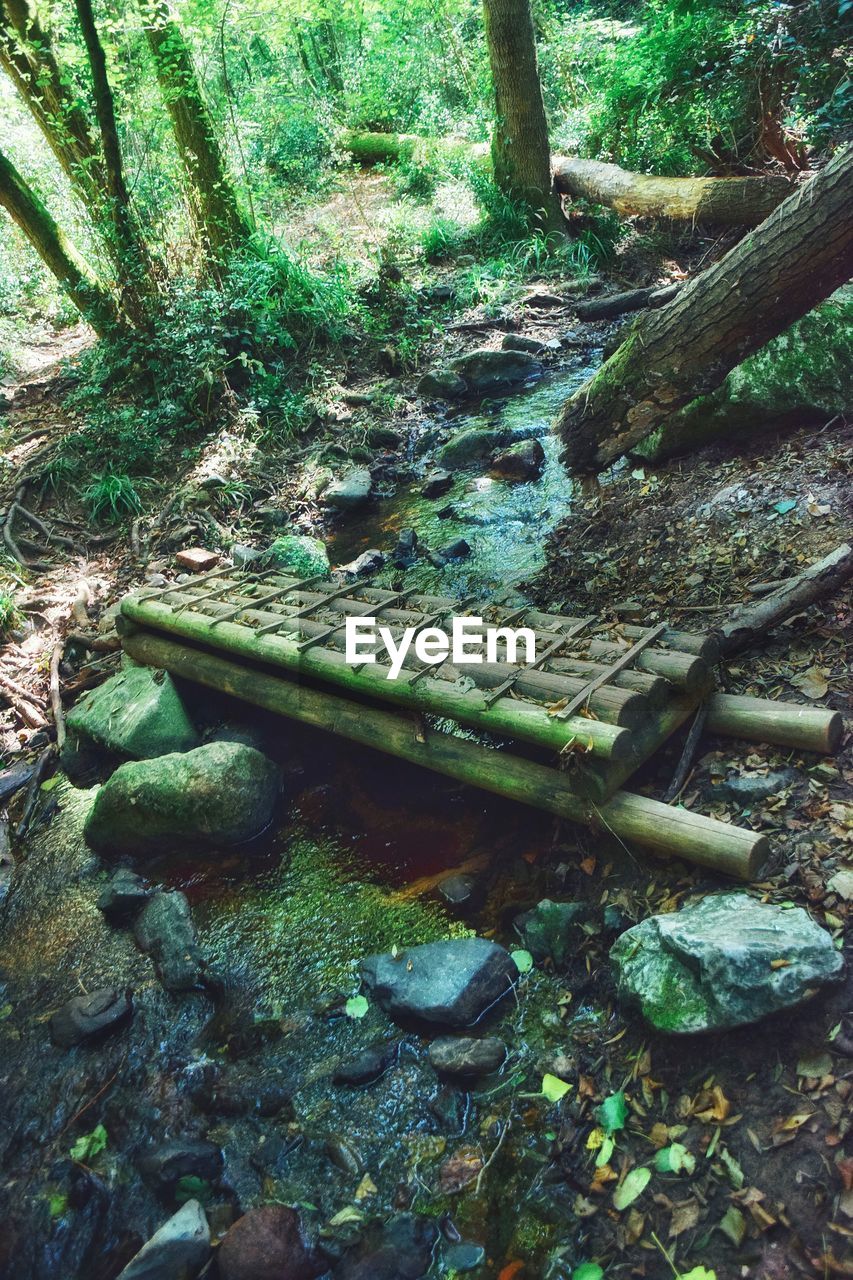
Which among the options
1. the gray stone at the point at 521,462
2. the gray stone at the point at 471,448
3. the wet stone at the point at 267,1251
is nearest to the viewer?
the wet stone at the point at 267,1251

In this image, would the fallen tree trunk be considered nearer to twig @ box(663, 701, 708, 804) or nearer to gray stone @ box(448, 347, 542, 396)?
gray stone @ box(448, 347, 542, 396)

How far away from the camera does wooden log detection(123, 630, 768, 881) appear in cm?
288

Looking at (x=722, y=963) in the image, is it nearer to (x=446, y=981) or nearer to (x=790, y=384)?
(x=446, y=981)

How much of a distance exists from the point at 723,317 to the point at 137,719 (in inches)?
194

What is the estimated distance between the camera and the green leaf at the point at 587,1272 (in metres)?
2.17

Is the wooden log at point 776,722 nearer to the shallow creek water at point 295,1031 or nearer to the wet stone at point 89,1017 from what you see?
the shallow creek water at point 295,1031

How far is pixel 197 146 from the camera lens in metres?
9.44

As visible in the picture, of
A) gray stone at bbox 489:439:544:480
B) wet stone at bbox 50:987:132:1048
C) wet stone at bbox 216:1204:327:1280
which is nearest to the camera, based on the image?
wet stone at bbox 216:1204:327:1280

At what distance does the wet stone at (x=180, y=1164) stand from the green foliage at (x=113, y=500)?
6.46 m

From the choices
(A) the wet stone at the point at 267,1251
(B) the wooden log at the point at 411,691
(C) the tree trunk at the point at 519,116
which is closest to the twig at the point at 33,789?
(B) the wooden log at the point at 411,691

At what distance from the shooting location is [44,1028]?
3.63m

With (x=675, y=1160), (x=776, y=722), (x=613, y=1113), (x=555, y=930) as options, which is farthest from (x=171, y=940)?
(x=776, y=722)

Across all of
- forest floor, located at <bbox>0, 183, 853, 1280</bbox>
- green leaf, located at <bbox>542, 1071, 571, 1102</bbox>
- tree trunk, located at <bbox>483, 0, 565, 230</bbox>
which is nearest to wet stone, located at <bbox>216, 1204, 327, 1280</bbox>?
forest floor, located at <bbox>0, 183, 853, 1280</bbox>

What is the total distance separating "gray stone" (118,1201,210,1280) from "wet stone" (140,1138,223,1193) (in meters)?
0.19
